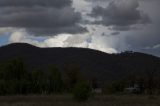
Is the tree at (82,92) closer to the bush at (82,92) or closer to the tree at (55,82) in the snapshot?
the bush at (82,92)

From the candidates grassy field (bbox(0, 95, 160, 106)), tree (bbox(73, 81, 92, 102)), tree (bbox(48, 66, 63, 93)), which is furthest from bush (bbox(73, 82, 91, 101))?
tree (bbox(48, 66, 63, 93))

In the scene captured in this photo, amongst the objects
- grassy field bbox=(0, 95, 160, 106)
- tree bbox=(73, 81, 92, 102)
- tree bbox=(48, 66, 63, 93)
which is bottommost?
grassy field bbox=(0, 95, 160, 106)

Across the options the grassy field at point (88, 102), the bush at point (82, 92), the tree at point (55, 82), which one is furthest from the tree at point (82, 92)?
the tree at point (55, 82)

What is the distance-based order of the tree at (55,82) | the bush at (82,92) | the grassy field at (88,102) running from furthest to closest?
the tree at (55,82) < the bush at (82,92) < the grassy field at (88,102)

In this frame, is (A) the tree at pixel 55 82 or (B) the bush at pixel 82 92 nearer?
(B) the bush at pixel 82 92

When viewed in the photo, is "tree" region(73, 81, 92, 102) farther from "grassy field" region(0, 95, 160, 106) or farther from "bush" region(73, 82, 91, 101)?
"grassy field" region(0, 95, 160, 106)

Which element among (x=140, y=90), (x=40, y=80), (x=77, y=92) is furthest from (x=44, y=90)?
(x=77, y=92)

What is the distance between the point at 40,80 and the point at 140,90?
3089cm

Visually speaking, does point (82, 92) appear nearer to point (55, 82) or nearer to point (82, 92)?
point (82, 92)

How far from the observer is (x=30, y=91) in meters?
131

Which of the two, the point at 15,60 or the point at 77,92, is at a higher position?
the point at 15,60

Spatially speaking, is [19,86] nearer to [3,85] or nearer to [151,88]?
[3,85]

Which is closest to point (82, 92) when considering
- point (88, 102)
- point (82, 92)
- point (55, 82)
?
point (82, 92)

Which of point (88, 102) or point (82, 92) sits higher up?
point (82, 92)
